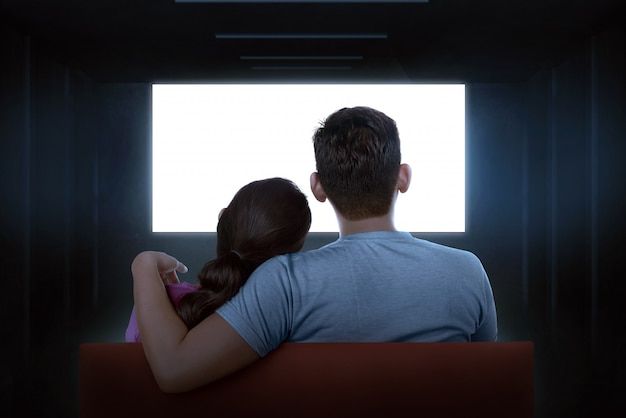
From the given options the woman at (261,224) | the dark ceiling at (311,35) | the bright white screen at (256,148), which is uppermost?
the dark ceiling at (311,35)

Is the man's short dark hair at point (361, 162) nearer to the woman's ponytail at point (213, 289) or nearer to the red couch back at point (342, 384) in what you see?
the woman's ponytail at point (213, 289)

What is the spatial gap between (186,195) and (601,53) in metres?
3.26

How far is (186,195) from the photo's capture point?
5973 millimetres

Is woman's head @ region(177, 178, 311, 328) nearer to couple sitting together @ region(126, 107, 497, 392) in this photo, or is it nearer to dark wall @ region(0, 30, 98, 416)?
couple sitting together @ region(126, 107, 497, 392)

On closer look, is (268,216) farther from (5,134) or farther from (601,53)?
(601,53)

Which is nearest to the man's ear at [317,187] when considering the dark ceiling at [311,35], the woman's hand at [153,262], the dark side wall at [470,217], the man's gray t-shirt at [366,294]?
the man's gray t-shirt at [366,294]

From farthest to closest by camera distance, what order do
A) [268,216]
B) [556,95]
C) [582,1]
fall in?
[556,95]
[582,1]
[268,216]

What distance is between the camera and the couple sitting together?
119 centimetres

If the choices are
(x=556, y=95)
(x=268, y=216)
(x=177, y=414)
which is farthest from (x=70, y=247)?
(x=177, y=414)

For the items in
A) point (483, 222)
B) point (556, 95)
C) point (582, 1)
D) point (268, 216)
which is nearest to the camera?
point (268, 216)

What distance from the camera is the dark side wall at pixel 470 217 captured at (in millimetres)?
3922

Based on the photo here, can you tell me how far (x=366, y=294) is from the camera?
51.2 inches

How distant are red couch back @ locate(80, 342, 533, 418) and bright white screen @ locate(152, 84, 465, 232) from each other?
186 inches

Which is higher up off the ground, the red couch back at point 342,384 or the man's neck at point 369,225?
the man's neck at point 369,225
